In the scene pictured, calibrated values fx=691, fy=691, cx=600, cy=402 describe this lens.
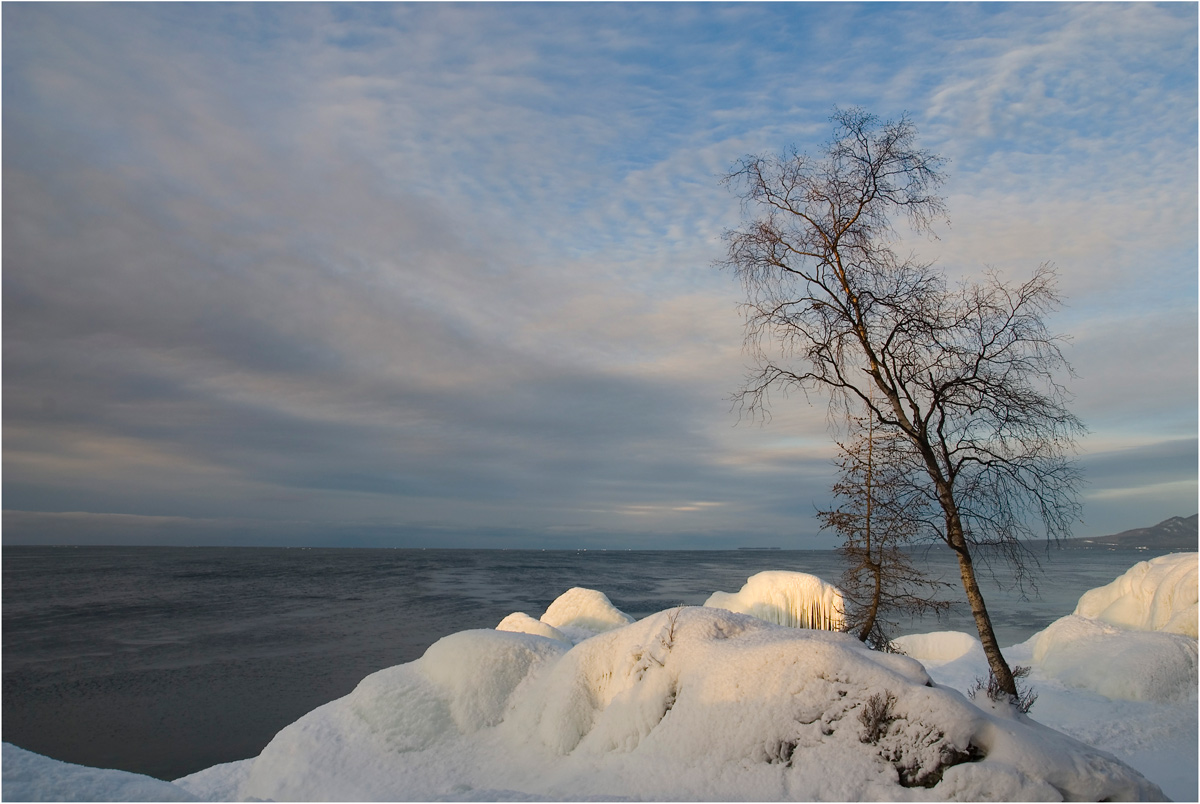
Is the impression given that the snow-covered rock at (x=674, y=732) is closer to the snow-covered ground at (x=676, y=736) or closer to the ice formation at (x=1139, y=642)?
the snow-covered ground at (x=676, y=736)

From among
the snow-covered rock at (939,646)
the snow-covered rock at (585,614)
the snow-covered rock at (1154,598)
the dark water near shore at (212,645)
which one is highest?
the snow-covered rock at (1154,598)

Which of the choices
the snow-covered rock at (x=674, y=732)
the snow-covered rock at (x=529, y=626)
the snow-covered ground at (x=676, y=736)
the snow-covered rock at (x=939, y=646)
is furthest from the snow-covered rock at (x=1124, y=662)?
the snow-covered rock at (x=529, y=626)

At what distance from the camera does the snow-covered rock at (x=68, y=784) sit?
494cm

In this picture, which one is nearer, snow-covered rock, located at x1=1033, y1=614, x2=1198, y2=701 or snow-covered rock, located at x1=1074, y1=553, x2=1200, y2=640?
snow-covered rock, located at x1=1033, y1=614, x2=1198, y2=701

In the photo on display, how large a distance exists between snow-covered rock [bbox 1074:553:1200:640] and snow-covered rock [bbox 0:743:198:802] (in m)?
20.4

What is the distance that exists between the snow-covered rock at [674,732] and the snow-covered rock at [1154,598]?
1481 centimetres

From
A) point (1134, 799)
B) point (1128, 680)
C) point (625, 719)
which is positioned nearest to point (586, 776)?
point (625, 719)

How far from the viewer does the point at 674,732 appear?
677cm

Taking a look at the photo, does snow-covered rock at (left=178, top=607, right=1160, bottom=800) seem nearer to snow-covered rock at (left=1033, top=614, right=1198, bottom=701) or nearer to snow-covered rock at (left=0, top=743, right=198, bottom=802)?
snow-covered rock at (left=0, top=743, right=198, bottom=802)

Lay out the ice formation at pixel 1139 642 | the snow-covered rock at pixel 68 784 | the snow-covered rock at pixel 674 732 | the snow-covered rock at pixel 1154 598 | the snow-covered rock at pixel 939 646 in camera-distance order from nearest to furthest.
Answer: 1. the snow-covered rock at pixel 68 784
2. the snow-covered rock at pixel 674 732
3. the ice formation at pixel 1139 642
4. the snow-covered rock at pixel 1154 598
5. the snow-covered rock at pixel 939 646

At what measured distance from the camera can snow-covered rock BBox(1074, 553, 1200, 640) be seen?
17.5m

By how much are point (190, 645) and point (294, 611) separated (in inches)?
601

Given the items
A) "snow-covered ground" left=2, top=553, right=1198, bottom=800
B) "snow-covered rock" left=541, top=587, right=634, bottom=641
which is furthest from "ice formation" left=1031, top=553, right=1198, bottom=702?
"snow-covered rock" left=541, top=587, right=634, bottom=641

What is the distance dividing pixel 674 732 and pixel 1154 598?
19.4m
